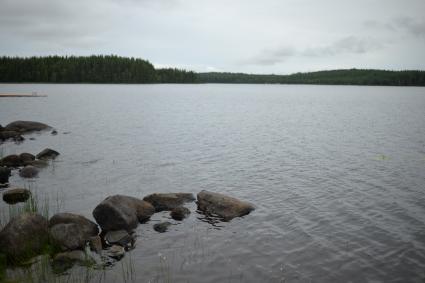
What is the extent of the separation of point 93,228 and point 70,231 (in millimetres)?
1491

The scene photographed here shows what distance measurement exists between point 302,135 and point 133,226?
116 ft

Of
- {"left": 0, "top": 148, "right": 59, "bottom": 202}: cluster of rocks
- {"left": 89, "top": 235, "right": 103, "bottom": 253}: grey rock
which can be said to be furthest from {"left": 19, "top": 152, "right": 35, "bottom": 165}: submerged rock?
{"left": 89, "top": 235, "right": 103, "bottom": 253}: grey rock

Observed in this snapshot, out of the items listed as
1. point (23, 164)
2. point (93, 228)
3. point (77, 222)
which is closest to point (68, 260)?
point (77, 222)

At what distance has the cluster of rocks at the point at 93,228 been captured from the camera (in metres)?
14.4

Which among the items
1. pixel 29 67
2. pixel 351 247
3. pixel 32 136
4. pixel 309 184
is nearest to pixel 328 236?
pixel 351 247

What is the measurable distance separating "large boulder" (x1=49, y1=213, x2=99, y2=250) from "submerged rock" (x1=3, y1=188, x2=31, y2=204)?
20.8 feet

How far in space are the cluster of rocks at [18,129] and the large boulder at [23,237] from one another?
30978 mm

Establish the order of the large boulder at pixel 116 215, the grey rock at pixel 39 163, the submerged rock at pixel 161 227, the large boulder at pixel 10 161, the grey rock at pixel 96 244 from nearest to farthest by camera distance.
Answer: the grey rock at pixel 96 244 < the large boulder at pixel 116 215 < the submerged rock at pixel 161 227 < the grey rock at pixel 39 163 < the large boulder at pixel 10 161

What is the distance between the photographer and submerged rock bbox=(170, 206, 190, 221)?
1933 centimetres

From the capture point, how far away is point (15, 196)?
2138 cm

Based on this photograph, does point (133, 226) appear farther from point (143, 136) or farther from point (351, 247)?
point (143, 136)

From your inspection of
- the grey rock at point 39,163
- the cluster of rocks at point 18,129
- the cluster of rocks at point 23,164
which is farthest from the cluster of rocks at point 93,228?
the cluster of rocks at point 18,129

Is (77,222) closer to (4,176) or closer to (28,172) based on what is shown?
(4,176)

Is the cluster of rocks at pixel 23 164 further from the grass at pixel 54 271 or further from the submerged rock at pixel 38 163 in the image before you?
the grass at pixel 54 271
